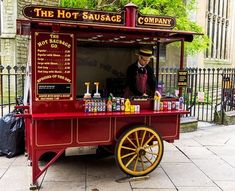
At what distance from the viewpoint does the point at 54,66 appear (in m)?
4.55

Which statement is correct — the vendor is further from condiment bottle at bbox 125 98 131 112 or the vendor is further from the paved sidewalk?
the paved sidewalk

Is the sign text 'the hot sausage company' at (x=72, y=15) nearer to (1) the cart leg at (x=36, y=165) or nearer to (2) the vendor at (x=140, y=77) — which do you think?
(2) the vendor at (x=140, y=77)

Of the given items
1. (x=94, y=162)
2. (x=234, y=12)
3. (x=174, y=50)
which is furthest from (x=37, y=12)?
(x=234, y=12)

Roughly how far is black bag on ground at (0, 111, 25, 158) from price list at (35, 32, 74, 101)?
1.77m

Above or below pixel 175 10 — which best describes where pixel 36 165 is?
below

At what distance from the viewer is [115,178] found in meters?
5.12

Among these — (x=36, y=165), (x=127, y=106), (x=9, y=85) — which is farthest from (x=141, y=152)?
(x=9, y=85)

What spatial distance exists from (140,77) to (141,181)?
1.73 meters

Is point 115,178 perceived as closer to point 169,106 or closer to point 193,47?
point 169,106

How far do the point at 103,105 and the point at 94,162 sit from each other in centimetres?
149

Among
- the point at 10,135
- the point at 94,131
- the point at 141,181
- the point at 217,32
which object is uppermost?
the point at 217,32

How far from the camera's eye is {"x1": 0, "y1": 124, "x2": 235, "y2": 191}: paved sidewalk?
15.7 feet

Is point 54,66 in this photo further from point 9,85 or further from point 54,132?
point 9,85

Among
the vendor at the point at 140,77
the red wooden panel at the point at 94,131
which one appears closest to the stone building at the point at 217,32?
the vendor at the point at 140,77
